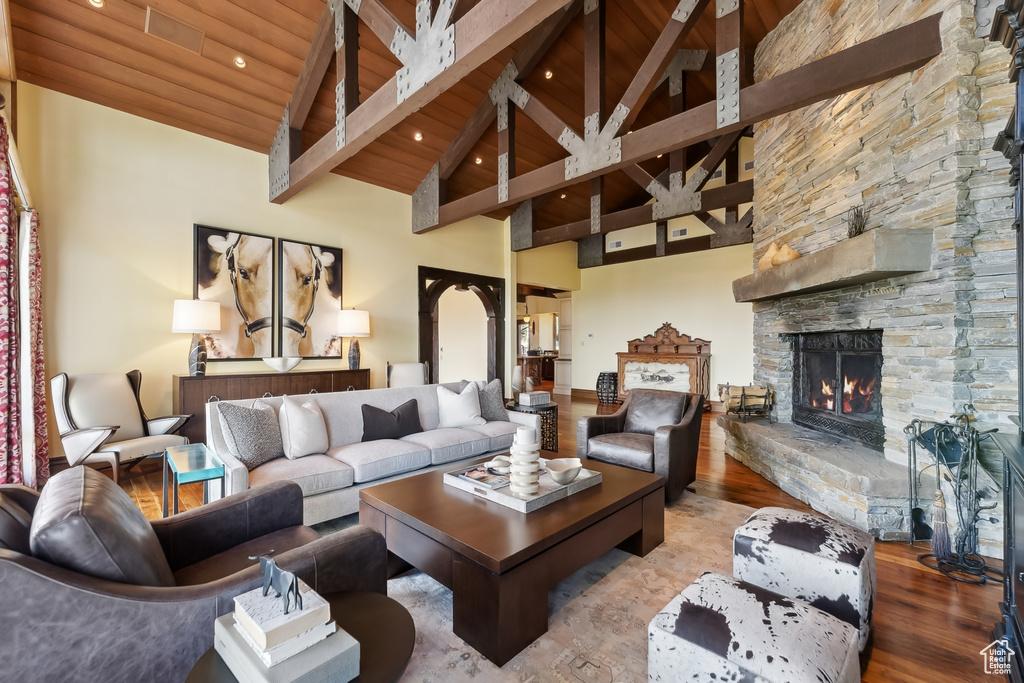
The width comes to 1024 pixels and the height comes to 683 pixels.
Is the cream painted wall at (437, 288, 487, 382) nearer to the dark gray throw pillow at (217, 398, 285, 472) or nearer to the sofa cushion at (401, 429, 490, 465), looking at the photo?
the sofa cushion at (401, 429, 490, 465)

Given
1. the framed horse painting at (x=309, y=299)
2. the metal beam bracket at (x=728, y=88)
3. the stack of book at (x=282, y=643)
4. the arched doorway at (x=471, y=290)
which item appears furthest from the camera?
the arched doorway at (x=471, y=290)

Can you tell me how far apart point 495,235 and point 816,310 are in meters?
5.08

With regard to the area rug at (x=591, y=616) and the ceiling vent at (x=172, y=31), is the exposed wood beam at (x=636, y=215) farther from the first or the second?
the ceiling vent at (x=172, y=31)

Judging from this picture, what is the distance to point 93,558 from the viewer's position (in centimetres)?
108

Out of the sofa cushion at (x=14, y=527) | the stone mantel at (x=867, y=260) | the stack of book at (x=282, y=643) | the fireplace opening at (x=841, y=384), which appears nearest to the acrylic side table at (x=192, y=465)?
the sofa cushion at (x=14, y=527)

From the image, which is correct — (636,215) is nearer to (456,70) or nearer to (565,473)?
(456,70)

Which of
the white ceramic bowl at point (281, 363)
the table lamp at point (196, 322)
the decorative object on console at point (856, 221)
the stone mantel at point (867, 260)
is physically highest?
the decorative object on console at point (856, 221)

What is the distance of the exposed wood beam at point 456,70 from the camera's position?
2.27 m

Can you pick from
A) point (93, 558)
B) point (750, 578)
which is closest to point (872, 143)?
point (750, 578)

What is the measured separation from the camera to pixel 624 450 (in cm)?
346

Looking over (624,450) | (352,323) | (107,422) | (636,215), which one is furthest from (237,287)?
(636,215)

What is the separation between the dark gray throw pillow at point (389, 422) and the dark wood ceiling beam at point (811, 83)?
2.74 meters

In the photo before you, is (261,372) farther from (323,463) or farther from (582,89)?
(582,89)

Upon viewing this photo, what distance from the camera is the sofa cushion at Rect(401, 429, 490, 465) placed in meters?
3.35
